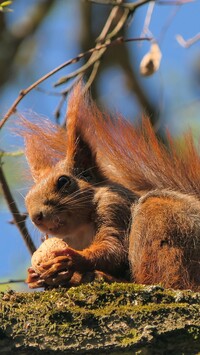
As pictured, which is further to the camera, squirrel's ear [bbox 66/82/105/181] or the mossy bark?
squirrel's ear [bbox 66/82/105/181]

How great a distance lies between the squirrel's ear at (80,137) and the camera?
337cm

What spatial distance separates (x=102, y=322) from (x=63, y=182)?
1.14 meters

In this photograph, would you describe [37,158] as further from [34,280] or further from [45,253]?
[34,280]

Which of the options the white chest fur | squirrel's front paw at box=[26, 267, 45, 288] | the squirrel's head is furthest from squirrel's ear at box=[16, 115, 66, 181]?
squirrel's front paw at box=[26, 267, 45, 288]

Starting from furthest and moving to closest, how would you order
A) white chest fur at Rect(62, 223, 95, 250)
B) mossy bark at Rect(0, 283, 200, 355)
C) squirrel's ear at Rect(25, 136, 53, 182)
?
squirrel's ear at Rect(25, 136, 53, 182), white chest fur at Rect(62, 223, 95, 250), mossy bark at Rect(0, 283, 200, 355)

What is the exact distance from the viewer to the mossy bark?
2186 mm

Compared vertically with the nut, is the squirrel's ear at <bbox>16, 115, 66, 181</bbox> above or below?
above

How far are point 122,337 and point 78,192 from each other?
1.16m

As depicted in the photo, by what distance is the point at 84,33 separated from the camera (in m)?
5.92

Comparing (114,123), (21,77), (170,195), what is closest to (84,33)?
(21,77)

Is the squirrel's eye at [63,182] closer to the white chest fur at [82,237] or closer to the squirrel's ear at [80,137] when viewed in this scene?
the squirrel's ear at [80,137]

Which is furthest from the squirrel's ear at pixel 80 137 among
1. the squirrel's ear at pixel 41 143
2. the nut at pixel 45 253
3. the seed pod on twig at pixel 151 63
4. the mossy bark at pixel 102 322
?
the mossy bark at pixel 102 322

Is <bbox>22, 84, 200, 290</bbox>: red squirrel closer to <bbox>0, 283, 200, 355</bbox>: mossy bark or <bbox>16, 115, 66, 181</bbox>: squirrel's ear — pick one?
<bbox>16, 115, 66, 181</bbox>: squirrel's ear

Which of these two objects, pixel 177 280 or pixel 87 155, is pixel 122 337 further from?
pixel 87 155
